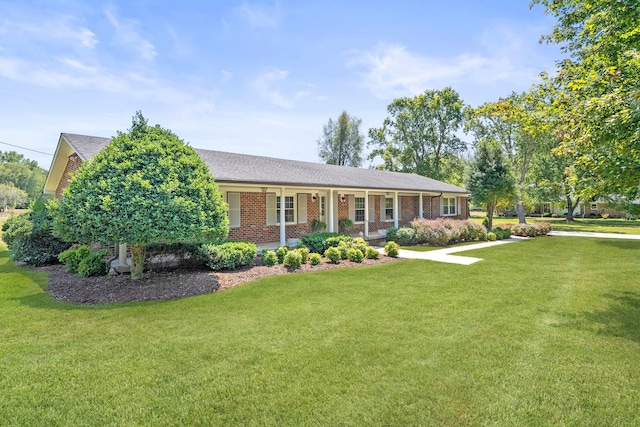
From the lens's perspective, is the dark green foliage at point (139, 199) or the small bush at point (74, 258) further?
the small bush at point (74, 258)

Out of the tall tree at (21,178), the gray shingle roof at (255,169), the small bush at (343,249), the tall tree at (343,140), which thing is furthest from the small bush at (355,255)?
the tall tree at (21,178)

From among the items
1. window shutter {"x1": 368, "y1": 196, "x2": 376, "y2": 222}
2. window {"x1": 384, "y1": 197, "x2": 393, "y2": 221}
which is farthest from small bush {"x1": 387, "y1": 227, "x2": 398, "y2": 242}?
window {"x1": 384, "y1": 197, "x2": 393, "y2": 221}

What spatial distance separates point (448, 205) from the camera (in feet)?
76.9

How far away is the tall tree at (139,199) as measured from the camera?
A: 21.6 feet

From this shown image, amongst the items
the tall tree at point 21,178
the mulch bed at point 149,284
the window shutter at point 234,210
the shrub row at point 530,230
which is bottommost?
the mulch bed at point 149,284

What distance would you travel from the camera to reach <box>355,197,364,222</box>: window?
1781 cm

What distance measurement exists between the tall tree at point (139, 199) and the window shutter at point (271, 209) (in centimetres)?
627

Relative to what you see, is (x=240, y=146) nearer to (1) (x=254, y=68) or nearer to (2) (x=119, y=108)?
(2) (x=119, y=108)

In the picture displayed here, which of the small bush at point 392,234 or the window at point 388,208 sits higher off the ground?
the window at point 388,208

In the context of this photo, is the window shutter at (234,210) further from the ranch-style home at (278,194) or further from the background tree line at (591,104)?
the background tree line at (591,104)

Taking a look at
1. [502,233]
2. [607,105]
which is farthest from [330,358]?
[502,233]

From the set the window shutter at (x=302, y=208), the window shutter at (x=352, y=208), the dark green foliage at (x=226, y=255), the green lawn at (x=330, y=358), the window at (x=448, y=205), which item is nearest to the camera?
the green lawn at (x=330, y=358)

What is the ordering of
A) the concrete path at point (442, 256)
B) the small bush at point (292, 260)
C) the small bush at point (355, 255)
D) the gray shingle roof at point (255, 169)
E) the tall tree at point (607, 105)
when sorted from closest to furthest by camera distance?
the tall tree at point (607, 105)
the small bush at point (292, 260)
the small bush at point (355, 255)
the concrete path at point (442, 256)
the gray shingle roof at point (255, 169)

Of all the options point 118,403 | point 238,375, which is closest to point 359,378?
point 238,375
